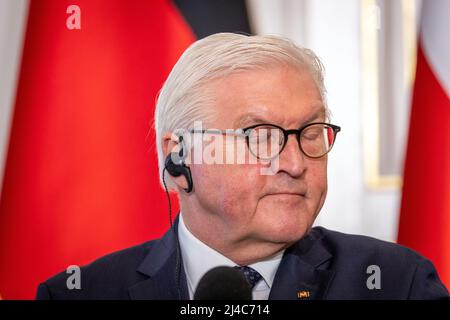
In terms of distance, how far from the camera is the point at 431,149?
6.31 ft

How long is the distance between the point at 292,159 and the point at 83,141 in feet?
2.69

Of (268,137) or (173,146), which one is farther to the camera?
(173,146)

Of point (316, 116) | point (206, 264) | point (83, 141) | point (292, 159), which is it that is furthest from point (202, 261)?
point (83, 141)

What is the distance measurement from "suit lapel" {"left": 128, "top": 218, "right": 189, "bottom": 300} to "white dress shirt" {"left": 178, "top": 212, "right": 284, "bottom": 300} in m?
0.02

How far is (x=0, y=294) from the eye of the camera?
1809 millimetres

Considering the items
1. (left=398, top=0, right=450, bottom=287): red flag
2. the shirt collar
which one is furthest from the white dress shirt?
(left=398, top=0, right=450, bottom=287): red flag

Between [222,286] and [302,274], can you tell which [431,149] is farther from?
[222,286]

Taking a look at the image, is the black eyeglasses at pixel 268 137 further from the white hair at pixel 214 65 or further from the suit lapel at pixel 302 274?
the suit lapel at pixel 302 274

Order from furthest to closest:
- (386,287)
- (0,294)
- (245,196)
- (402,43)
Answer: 1. (402,43)
2. (0,294)
3. (386,287)
4. (245,196)

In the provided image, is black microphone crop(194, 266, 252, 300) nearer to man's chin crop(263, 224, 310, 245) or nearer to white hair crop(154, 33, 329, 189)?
man's chin crop(263, 224, 310, 245)

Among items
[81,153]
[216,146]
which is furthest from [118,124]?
[216,146]

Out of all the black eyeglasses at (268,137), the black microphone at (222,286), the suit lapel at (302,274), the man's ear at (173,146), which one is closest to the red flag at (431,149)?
the suit lapel at (302,274)
